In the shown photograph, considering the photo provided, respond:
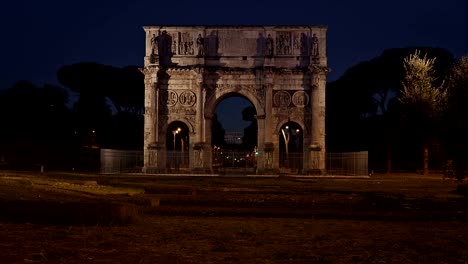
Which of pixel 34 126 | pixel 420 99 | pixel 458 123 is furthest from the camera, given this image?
pixel 34 126

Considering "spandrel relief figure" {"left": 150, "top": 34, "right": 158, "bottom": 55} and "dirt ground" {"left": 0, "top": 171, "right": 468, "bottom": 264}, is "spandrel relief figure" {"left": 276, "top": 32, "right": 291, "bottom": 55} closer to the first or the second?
"spandrel relief figure" {"left": 150, "top": 34, "right": 158, "bottom": 55}

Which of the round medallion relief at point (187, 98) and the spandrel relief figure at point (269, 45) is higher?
the spandrel relief figure at point (269, 45)

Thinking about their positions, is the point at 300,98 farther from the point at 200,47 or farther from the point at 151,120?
the point at 151,120

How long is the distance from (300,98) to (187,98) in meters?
7.63

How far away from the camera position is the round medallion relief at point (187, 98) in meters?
44.0

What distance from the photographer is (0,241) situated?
7371 mm

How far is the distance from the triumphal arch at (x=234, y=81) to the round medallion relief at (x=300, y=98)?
0.07m

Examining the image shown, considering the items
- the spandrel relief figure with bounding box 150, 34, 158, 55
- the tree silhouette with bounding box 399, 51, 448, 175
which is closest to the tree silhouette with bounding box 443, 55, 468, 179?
the tree silhouette with bounding box 399, 51, 448, 175

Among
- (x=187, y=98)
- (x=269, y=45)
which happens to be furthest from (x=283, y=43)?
(x=187, y=98)

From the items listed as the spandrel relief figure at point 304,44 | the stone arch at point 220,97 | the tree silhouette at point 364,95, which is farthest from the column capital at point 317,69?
the tree silhouette at point 364,95

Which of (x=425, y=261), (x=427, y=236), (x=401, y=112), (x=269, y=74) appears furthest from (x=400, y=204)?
(x=269, y=74)

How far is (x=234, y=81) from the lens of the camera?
43.6 metres

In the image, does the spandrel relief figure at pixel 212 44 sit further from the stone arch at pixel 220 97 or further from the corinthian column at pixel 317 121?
the corinthian column at pixel 317 121

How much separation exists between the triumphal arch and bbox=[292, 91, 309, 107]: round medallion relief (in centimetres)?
7
